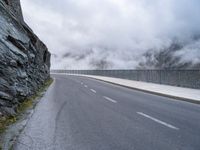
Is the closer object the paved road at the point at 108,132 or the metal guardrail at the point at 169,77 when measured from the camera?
the paved road at the point at 108,132

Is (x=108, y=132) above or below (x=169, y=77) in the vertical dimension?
below

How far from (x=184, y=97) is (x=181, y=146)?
1017 centimetres

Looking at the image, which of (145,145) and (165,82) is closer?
(145,145)

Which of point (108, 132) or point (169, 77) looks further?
point (169, 77)

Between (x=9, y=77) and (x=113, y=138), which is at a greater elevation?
(x=9, y=77)

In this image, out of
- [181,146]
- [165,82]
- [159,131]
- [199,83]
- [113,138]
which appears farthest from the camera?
[165,82]

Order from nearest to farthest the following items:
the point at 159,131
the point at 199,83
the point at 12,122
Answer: the point at 159,131
the point at 12,122
the point at 199,83

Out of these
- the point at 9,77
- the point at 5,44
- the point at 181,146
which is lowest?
the point at 181,146

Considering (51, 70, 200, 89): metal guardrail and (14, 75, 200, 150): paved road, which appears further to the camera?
(51, 70, 200, 89): metal guardrail

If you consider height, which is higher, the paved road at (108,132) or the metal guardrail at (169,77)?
the metal guardrail at (169,77)

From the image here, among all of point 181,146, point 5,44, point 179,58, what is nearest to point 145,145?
point 181,146

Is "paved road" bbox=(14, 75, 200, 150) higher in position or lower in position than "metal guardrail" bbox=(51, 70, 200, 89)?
lower

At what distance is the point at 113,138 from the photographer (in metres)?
6.07

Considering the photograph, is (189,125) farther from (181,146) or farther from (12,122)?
(12,122)
